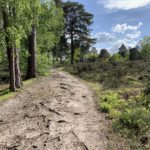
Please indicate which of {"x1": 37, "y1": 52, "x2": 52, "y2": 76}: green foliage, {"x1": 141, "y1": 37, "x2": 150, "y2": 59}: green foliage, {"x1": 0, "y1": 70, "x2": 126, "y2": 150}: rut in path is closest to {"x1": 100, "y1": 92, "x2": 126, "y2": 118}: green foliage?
{"x1": 0, "y1": 70, "x2": 126, "y2": 150}: rut in path

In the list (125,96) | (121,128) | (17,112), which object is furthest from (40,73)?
(121,128)

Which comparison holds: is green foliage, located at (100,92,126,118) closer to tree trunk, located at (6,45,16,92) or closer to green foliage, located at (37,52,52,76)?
tree trunk, located at (6,45,16,92)

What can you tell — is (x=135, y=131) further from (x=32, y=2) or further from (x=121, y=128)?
(x=32, y=2)

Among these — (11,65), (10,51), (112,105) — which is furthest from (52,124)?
(11,65)

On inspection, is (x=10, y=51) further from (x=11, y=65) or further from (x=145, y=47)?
(x=145, y=47)

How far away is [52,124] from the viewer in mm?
9883

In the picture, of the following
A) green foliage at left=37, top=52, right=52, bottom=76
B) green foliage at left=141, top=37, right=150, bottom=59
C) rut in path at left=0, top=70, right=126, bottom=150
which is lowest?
rut in path at left=0, top=70, right=126, bottom=150

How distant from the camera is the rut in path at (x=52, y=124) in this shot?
8117 millimetres

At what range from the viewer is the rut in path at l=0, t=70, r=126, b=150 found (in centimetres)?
812

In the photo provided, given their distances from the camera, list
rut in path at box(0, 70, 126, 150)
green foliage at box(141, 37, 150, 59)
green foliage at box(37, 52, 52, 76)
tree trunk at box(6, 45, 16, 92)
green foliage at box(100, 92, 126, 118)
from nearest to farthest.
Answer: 1. rut in path at box(0, 70, 126, 150)
2. green foliage at box(100, 92, 126, 118)
3. tree trunk at box(6, 45, 16, 92)
4. green foliage at box(37, 52, 52, 76)
5. green foliage at box(141, 37, 150, 59)

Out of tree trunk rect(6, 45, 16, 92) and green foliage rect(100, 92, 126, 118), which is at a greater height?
tree trunk rect(6, 45, 16, 92)

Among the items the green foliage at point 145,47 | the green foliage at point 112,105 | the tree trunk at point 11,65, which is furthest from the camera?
the green foliage at point 145,47

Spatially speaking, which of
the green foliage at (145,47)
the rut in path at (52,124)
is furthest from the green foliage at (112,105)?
the green foliage at (145,47)

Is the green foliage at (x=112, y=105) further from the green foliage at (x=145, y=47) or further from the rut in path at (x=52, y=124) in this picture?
the green foliage at (x=145, y=47)
